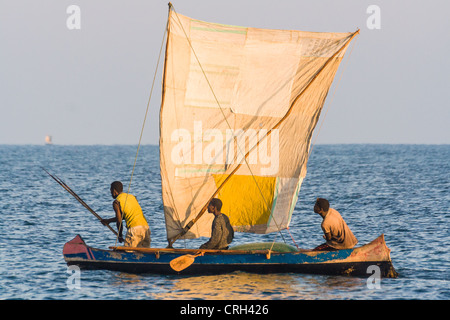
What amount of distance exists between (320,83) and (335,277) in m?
5.12

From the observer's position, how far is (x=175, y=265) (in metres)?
19.5

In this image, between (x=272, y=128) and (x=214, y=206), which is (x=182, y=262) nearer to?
(x=214, y=206)

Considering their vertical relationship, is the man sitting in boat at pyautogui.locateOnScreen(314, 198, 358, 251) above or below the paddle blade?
above

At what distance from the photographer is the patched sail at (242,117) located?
2042cm

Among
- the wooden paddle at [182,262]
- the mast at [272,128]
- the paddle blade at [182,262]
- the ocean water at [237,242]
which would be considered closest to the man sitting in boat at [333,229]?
the ocean water at [237,242]

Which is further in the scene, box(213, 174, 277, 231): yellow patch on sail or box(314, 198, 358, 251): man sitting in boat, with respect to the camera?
box(213, 174, 277, 231): yellow patch on sail

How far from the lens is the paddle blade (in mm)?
19406

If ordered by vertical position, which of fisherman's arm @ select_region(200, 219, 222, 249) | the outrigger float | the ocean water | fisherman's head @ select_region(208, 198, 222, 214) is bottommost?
the ocean water

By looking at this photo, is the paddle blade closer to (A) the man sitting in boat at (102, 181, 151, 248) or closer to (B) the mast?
(B) the mast

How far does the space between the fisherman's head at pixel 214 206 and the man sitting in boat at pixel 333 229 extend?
7.83 ft

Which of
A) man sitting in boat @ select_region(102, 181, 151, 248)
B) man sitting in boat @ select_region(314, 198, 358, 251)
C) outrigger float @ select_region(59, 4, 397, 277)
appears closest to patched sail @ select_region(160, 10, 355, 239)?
outrigger float @ select_region(59, 4, 397, 277)

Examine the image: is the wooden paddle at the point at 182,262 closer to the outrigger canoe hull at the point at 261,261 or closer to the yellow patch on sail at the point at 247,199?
the outrigger canoe hull at the point at 261,261
